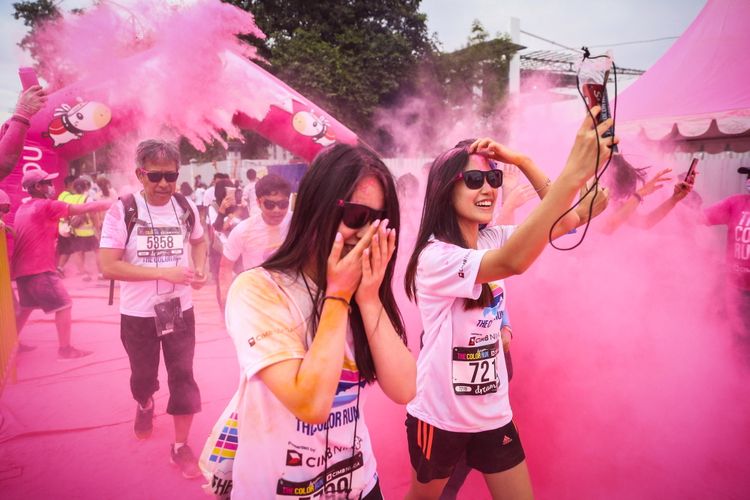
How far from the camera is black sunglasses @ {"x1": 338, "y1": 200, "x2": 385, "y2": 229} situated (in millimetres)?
1452

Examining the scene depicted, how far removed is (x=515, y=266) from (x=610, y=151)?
53 cm

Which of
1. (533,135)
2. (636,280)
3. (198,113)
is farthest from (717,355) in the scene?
(198,113)

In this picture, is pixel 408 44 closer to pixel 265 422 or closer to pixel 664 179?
pixel 664 179

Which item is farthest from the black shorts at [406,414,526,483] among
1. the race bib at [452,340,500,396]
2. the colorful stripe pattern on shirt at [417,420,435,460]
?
the race bib at [452,340,500,396]

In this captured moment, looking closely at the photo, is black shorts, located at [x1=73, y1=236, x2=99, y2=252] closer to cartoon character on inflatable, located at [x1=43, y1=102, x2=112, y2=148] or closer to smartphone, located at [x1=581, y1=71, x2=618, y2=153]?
cartoon character on inflatable, located at [x1=43, y1=102, x2=112, y2=148]

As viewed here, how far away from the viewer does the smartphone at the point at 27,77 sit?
422 cm

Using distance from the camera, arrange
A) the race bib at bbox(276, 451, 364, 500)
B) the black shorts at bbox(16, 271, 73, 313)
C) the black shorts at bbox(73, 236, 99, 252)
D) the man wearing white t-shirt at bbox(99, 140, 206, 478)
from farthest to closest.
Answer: the black shorts at bbox(73, 236, 99, 252) < the black shorts at bbox(16, 271, 73, 313) < the man wearing white t-shirt at bbox(99, 140, 206, 478) < the race bib at bbox(276, 451, 364, 500)

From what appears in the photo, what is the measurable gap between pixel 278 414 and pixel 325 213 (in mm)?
606

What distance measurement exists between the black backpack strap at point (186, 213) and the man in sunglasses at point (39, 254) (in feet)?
6.60

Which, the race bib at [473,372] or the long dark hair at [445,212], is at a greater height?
the long dark hair at [445,212]

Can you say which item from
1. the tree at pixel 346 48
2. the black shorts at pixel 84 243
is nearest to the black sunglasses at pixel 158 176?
the black shorts at pixel 84 243

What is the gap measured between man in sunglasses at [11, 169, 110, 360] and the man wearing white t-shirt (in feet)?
6.83

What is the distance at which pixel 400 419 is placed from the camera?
4.02m

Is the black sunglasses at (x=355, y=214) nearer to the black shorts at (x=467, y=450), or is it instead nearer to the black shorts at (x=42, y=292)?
the black shorts at (x=467, y=450)
